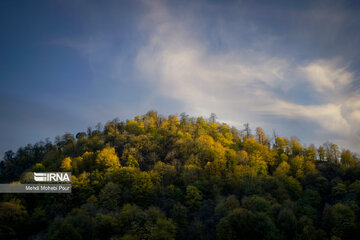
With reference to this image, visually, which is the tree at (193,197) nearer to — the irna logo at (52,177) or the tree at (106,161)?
the tree at (106,161)

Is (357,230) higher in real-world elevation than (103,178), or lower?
lower

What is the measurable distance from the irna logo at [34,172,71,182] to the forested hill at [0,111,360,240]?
167 inches

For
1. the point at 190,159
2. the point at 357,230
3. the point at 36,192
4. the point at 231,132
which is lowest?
the point at 357,230

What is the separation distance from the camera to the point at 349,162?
9938cm

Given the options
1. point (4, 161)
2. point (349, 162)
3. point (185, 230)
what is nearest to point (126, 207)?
point (185, 230)

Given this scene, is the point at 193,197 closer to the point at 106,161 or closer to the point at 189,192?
the point at 189,192

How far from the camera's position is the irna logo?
72.5 m

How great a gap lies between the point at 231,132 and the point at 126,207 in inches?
3066

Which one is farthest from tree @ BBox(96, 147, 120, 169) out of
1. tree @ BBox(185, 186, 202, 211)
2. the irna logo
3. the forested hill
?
tree @ BBox(185, 186, 202, 211)

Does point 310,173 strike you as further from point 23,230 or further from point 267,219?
point 23,230

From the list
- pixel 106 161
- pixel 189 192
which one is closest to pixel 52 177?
pixel 106 161

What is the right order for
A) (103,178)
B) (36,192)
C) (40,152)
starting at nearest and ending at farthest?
(36,192) < (103,178) < (40,152)

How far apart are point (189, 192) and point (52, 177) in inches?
1828

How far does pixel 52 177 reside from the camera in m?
75.2
